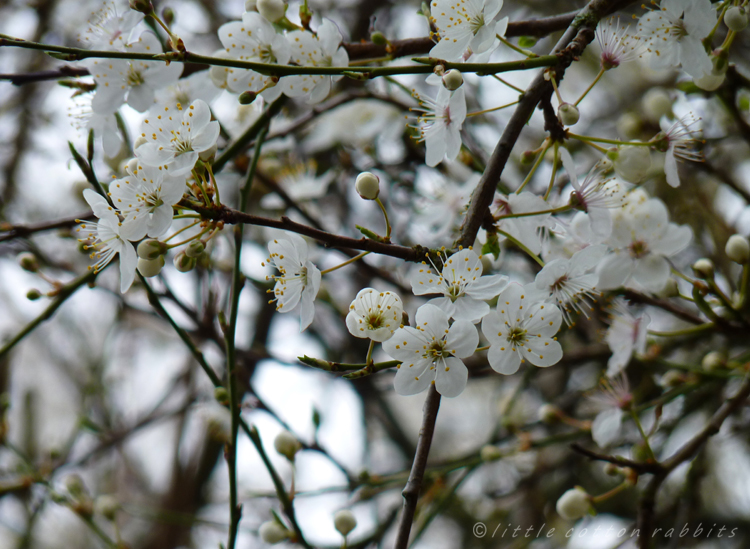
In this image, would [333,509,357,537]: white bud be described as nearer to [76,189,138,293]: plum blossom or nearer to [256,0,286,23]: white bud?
[76,189,138,293]: plum blossom

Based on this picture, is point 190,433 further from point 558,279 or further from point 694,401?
point 558,279

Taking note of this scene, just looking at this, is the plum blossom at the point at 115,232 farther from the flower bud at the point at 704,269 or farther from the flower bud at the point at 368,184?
the flower bud at the point at 704,269

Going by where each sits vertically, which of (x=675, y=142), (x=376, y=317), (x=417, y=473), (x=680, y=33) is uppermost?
(x=680, y=33)

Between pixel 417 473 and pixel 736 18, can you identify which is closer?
pixel 417 473

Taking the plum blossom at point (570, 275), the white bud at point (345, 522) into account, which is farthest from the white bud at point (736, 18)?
the white bud at point (345, 522)

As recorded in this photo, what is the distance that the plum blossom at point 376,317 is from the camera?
94 centimetres

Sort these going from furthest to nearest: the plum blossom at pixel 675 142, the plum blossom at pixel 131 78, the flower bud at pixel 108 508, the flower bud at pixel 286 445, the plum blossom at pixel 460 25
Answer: the flower bud at pixel 108 508 < the flower bud at pixel 286 445 < the plum blossom at pixel 131 78 < the plum blossom at pixel 675 142 < the plum blossom at pixel 460 25

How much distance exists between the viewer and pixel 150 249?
0.95 m

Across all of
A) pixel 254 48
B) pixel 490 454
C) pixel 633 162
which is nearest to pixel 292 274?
pixel 254 48

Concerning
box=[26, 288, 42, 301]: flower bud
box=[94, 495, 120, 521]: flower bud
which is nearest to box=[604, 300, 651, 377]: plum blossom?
box=[26, 288, 42, 301]: flower bud

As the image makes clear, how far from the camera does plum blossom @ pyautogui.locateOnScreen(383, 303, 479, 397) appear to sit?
3.01 ft

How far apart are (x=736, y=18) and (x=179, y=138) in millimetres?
1032

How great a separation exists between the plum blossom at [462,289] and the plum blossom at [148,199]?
405mm

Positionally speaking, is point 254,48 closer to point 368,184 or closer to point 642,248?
point 368,184
